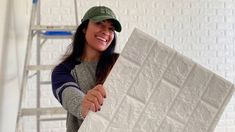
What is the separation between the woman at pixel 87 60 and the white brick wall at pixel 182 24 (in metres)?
1.33

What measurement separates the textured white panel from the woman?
0.50ft

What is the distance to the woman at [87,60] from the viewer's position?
1.20m

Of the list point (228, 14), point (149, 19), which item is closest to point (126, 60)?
point (149, 19)

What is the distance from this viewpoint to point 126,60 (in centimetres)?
104

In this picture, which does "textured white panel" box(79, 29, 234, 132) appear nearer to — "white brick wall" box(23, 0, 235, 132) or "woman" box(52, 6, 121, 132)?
"woman" box(52, 6, 121, 132)

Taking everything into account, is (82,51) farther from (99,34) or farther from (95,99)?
(95,99)

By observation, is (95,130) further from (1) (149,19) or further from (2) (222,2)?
(2) (222,2)

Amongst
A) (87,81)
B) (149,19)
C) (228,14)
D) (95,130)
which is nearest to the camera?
(95,130)

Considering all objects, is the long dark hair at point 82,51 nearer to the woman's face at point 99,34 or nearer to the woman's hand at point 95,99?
the woman's face at point 99,34

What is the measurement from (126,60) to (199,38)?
2015 mm

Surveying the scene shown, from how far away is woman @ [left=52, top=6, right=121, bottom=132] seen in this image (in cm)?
120

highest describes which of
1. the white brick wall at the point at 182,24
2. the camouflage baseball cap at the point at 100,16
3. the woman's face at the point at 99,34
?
the camouflage baseball cap at the point at 100,16

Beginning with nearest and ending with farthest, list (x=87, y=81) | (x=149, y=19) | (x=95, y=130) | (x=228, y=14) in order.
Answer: (x=95, y=130)
(x=87, y=81)
(x=149, y=19)
(x=228, y=14)

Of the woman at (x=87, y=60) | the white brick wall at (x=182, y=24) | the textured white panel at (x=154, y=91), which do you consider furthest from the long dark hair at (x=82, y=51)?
the white brick wall at (x=182, y=24)
